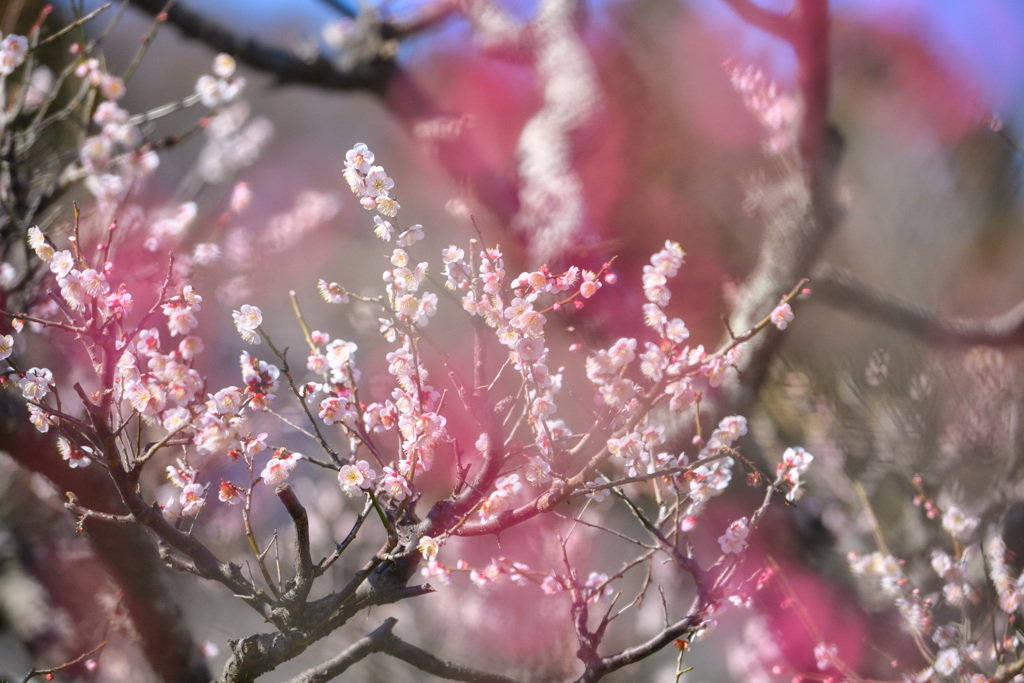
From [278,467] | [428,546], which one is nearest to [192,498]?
[278,467]

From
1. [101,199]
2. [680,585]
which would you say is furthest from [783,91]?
[101,199]

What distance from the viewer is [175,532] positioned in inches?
41.4

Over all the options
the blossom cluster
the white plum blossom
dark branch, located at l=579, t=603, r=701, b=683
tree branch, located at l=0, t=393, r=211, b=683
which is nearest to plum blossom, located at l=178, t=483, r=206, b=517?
tree branch, located at l=0, t=393, r=211, b=683

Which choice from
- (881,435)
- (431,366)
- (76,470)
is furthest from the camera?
(881,435)

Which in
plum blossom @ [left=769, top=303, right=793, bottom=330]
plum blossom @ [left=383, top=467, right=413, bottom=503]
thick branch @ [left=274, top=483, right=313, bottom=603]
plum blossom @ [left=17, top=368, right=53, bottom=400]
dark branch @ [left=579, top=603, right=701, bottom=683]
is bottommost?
dark branch @ [left=579, top=603, right=701, bottom=683]

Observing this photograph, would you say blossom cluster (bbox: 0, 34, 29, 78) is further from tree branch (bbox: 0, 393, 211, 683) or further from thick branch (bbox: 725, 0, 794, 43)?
thick branch (bbox: 725, 0, 794, 43)

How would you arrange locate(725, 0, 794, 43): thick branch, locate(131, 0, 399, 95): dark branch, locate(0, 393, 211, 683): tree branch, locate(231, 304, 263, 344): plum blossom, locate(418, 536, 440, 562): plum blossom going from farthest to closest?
1. locate(131, 0, 399, 95): dark branch
2. locate(725, 0, 794, 43): thick branch
3. locate(0, 393, 211, 683): tree branch
4. locate(231, 304, 263, 344): plum blossom
5. locate(418, 536, 440, 562): plum blossom

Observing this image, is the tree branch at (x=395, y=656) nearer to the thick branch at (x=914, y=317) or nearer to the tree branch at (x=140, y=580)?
the tree branch at (x=140, y=580)

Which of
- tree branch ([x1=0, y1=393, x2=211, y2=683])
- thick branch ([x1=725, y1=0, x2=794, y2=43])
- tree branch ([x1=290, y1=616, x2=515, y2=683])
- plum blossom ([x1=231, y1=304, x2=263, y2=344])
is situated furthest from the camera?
thick branch ([x1=725, y1=0, x2=794, y2=43])

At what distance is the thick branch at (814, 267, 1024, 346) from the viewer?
165 cm

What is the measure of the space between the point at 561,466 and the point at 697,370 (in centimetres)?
29

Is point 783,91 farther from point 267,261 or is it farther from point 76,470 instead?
point 267,261

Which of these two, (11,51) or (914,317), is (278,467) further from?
(914,317)

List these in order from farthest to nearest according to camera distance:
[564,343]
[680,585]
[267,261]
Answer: [267,261] < [680,585] < [564,343]
